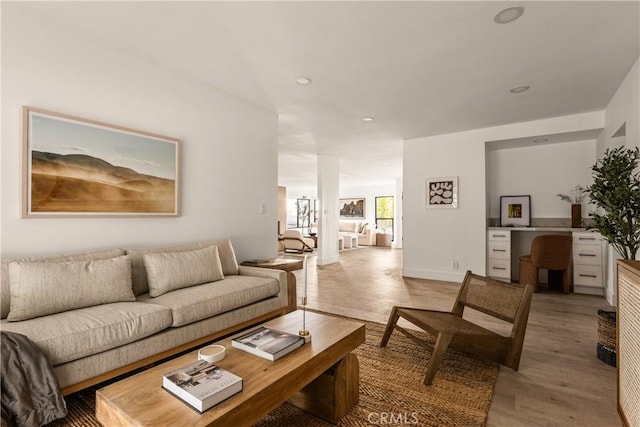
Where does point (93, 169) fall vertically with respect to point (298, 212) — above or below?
above

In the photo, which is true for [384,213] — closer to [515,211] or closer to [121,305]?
[515,211]

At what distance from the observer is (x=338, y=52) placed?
2668 mm

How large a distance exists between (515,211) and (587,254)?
3.83 feet

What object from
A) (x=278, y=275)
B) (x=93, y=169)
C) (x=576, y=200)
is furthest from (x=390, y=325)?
(x=576, y=200)

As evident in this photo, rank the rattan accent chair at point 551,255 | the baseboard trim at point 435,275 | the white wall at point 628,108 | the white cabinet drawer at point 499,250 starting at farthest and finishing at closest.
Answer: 1. the baseboard trim at point 435,275
2. the white cabinet drawer at point 499,250
3. the rattan accent chair at point 551,255
4. the white wall at point 628,108

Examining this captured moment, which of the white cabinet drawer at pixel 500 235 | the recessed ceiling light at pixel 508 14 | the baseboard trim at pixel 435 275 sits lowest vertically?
the baseboard trim at pixel 435 275

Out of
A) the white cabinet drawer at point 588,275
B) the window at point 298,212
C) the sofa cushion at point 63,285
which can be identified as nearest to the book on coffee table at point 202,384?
the sofa cushion at point 63,285

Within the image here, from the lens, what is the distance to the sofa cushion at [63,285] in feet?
6.01

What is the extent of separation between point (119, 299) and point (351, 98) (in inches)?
119

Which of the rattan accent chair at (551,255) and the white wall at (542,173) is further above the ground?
the white wall at (542,173)

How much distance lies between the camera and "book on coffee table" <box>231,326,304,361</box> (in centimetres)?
155

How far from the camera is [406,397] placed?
1892mm

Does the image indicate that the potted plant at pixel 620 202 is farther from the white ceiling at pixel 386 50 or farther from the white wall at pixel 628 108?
the white ceiling at pixel 386 50

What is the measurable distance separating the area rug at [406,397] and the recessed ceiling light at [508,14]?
2.45 meters
